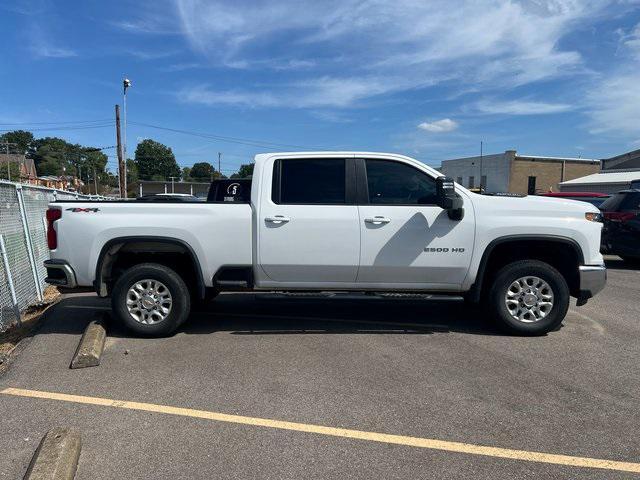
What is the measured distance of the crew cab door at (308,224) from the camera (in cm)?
581

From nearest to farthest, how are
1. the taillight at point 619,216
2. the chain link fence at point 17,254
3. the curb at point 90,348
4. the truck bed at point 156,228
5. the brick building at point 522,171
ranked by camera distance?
the curb at point 90,348, the truck bed at point 156,228, the chain link fence at point 17,254, the taillight at point 619,216, the brick building at point 522,171

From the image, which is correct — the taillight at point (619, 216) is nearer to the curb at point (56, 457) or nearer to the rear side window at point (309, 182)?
the rear side window at point (309, 182)

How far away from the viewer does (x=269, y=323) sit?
662cm

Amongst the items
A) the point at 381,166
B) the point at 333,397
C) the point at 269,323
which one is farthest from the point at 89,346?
the point at 381,166

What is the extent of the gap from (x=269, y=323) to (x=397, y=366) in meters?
2.16

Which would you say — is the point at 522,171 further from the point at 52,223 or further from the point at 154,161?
the point at 154,161

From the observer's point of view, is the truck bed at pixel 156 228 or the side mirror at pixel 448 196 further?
the truck bed at pixel 156 228

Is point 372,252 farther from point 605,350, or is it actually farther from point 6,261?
point 6,261

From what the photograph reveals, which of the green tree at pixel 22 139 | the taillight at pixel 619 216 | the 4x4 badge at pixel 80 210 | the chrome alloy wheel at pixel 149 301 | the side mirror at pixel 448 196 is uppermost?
the green tree at pixel 22 139

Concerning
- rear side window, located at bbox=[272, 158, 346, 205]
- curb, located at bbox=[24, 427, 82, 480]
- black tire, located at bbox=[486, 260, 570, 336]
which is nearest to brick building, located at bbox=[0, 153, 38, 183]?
rear side window, located at bbox=[272, 158, 346, 205]

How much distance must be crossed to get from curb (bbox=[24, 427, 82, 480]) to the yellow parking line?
697mm

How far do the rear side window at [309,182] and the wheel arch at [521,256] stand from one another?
1.76 m

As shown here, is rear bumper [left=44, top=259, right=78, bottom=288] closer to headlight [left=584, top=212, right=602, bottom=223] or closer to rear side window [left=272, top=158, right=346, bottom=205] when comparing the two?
rear side window [left=272, top=158, right=346, bottom=205]

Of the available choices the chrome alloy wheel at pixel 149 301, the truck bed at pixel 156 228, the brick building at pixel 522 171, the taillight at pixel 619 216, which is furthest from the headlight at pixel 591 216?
the brick building at pixel 522 171
